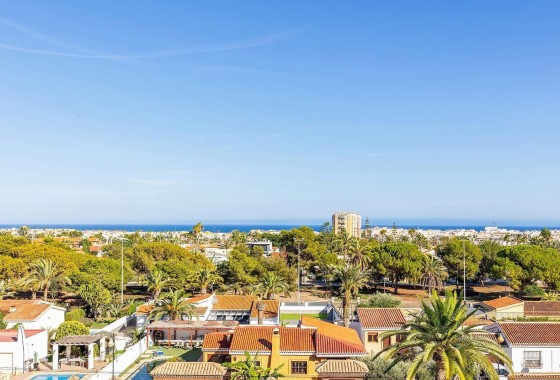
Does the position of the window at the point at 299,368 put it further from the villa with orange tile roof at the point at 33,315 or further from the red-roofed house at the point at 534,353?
the villa with orange tile roof at the point at 33,315

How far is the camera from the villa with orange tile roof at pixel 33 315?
39938mm

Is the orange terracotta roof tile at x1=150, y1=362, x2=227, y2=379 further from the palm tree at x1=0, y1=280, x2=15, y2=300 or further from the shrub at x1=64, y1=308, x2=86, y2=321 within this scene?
the palm tree at x1=0, y1=280, x2=15, y2=300

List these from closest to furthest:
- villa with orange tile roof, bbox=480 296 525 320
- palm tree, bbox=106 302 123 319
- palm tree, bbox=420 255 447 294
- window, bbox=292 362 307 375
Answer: window, bbox=292 362 307 375
villa with orange tile roof, bbox=480 296 525 320
palm tree, bbox=106 302 123 319
palm tree, bbox=420 255 447 294

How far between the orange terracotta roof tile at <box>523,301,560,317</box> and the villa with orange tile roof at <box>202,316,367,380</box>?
73.4 ft

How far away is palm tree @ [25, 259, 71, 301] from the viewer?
5372cm

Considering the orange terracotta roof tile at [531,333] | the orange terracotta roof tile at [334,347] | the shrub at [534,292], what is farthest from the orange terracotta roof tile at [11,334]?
the shrub at [534,292]

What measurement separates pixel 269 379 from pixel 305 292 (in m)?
47.2

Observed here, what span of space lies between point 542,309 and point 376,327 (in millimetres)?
18953

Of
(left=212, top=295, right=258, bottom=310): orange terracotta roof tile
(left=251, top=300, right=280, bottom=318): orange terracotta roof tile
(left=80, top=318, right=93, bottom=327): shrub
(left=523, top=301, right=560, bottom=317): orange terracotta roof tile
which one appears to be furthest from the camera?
(left=212, top=295, right=258, bottom=310): orange terracotta roof tile

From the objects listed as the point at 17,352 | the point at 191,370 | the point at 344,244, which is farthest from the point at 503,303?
the point at 17,352

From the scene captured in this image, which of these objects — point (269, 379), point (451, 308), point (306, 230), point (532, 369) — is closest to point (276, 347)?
point (269, 379)

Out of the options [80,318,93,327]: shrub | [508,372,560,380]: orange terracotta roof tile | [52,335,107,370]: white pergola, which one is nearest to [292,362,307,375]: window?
[508,372,560,380]: orange terracotta roof tile

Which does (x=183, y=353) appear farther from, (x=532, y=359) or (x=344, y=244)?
(x=344, y=244)

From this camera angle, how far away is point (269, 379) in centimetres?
2603
